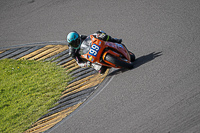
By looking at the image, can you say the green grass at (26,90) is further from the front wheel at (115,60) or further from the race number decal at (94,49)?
the front wheel at (115,60)

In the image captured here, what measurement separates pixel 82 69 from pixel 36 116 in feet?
7.28

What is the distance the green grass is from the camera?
8281 millimetres

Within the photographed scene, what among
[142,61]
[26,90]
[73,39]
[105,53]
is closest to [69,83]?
[26,90]

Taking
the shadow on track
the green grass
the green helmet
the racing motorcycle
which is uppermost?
the green helmet

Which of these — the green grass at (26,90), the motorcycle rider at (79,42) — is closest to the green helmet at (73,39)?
the motorcycle rider at (79,42)

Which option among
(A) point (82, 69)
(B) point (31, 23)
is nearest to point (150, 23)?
(A) point (82, 69)

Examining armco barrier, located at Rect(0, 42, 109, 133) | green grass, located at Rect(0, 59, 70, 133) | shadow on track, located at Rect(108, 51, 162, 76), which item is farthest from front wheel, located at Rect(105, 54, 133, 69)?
green grass, located at Rect(0, 59, 70, 133)

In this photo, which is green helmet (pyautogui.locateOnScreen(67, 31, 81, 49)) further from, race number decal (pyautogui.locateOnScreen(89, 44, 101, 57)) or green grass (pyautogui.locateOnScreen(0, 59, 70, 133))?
green grass (pyautogui.locateOnScreen(0, 59, 70, 133))

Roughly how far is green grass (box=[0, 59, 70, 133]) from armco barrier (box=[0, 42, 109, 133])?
9.6 inches

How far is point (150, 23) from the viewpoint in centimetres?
916

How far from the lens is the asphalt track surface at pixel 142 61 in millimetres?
6180

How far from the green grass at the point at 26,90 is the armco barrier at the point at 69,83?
24cm

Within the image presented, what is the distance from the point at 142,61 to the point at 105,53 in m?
1.22

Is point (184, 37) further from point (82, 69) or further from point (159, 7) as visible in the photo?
point (82, 69)
